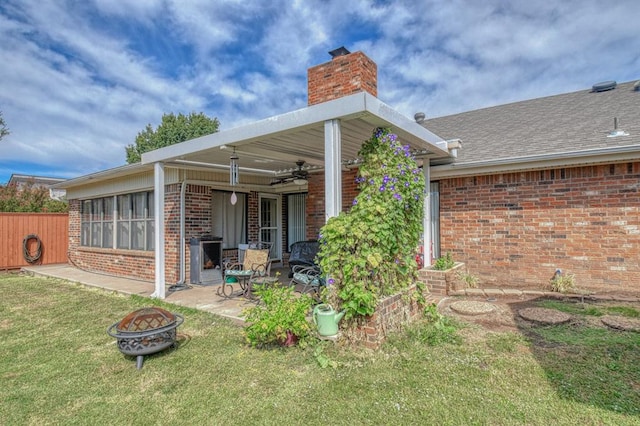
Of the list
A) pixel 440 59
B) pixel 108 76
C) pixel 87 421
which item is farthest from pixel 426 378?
pixel 108 76

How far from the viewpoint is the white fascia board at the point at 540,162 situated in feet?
16.6

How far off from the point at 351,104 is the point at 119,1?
6.15m

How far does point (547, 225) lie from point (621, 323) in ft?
6.80

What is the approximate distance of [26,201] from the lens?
15.5m

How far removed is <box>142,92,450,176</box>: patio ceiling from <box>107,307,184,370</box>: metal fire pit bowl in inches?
100

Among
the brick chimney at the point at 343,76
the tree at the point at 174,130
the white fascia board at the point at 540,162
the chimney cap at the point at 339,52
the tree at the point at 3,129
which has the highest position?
the tree at the point at 174,130

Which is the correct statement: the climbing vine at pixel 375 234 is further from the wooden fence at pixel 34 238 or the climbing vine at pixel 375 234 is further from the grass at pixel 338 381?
the wooden fence at pixel 34 238

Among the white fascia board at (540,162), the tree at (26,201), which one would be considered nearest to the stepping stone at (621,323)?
the white fascia board at (540,162)

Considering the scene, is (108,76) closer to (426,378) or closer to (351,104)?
(351,104)

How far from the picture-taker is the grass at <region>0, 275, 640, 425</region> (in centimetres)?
257

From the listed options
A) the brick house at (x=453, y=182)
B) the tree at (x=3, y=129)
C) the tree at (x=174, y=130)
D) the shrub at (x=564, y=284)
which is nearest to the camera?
the brick house at (x=453, y=182)

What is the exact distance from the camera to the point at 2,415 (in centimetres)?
272

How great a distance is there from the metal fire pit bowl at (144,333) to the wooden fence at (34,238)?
11.3 metres

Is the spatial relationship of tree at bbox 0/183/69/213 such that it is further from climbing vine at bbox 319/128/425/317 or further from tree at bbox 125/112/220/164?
climbing vine at bbox 319/128/425/317
